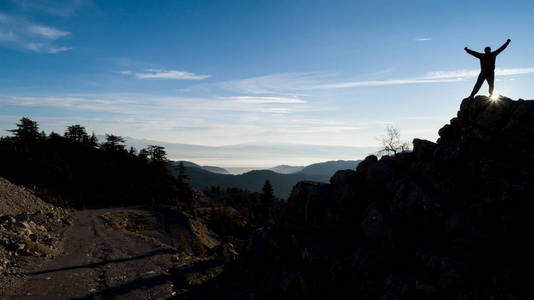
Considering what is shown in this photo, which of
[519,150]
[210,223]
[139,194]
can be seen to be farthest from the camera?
[139,194]

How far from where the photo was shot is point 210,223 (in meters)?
58.7

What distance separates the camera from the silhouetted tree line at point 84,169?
6325 centimetres

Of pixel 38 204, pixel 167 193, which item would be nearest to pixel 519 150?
pixel 38 204

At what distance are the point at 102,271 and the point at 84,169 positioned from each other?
66168mm

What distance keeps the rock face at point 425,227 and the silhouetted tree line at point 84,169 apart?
54.3 m

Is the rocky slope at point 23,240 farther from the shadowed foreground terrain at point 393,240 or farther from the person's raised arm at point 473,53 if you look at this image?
the person's raised arm at point 473,53

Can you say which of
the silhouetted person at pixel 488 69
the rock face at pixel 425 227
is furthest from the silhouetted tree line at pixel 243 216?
the silhouetted person at pixel 488 69

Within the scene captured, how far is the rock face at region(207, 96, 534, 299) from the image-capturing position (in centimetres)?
1047

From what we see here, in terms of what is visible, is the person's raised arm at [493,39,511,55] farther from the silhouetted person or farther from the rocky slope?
the rocky slope

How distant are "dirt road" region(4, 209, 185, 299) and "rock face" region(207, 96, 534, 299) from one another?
5923 millimetres

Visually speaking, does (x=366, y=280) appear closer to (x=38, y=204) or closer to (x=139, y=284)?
(x=139, y=284)

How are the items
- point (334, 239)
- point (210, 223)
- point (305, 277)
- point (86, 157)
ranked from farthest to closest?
point (86, 157) → point (210, 223) → point (334, 239) → point (305, 277)

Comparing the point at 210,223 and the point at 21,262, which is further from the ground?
the point at 21,262

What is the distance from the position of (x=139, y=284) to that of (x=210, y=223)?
132 ft
